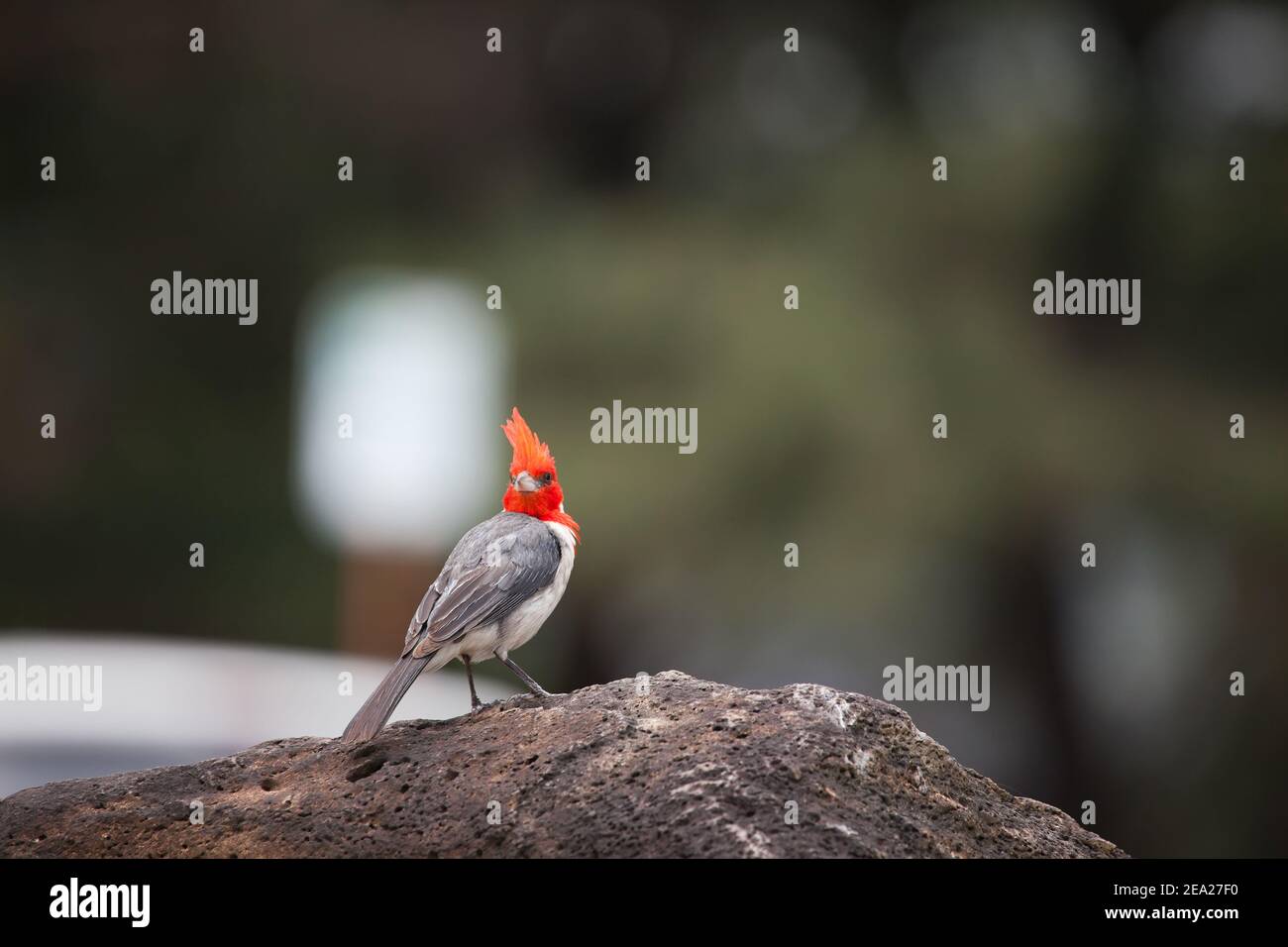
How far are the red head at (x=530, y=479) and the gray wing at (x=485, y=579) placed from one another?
0.11 meters

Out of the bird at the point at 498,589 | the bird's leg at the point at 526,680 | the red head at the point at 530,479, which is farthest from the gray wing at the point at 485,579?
the bird's leg at the point at 526,680

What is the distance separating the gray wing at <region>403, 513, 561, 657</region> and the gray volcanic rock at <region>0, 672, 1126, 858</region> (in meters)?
0.40

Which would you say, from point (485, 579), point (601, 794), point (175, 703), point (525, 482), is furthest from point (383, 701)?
point (175, 703)

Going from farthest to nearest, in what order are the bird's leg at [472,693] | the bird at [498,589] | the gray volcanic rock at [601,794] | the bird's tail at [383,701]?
the bird's leg at [472,693] → the bird at [498,589] → the bird's tail at [383,701] → the gray volcanic rock at [601,794]

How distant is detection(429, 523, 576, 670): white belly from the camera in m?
5.51

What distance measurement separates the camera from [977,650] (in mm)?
9859

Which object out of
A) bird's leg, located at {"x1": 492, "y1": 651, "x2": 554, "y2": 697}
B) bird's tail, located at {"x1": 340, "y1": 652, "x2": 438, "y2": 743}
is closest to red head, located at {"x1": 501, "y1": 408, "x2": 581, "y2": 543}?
bird's leg, located at {"x1": 492, "y1": 651, "x2": 554, "y2": 697}

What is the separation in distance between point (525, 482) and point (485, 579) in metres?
0.61

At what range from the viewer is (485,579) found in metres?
5.59

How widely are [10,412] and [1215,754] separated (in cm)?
1007

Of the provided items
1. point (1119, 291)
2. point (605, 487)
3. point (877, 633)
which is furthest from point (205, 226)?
point (1119, 291)

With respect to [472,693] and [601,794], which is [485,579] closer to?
[472,693]

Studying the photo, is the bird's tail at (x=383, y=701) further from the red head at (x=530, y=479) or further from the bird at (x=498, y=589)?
the red head at (x=530, y=479)

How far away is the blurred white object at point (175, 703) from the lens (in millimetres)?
7793
